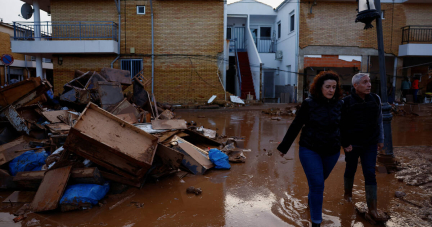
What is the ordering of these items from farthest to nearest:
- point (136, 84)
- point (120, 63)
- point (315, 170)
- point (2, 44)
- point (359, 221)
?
1. point (2, 44)
2. point (120, 63)
3. point (136, 84)
4. point (359, 221)
5. point (315, 170)

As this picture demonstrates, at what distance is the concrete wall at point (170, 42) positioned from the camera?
52.9 ft

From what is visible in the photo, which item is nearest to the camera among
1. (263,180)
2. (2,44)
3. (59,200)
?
(59,200)

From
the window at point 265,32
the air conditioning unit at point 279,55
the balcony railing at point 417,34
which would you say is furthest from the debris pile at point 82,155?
the window at point 265,32

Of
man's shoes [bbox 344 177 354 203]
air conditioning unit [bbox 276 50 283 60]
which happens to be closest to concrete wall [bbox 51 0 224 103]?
air conditioning unit [bbox 276 50 283 60]

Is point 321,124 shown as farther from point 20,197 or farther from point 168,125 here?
point 20,197

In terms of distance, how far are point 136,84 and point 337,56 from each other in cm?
1330

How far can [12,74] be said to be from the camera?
27.4 m

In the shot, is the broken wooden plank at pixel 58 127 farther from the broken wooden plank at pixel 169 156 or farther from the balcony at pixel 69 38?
the balcony at pixel 69 38

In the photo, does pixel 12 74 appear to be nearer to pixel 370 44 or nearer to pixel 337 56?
pixel 337 56

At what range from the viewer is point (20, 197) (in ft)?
12.6

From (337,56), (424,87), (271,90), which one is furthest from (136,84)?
(424,87)

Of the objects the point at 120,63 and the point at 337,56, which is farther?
the point at 337,56

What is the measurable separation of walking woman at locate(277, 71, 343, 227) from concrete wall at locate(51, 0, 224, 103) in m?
13.7

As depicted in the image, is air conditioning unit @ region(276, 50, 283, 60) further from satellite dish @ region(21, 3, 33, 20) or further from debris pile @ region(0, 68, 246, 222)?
satellite dish @ region(21, 3, 33, 20)
